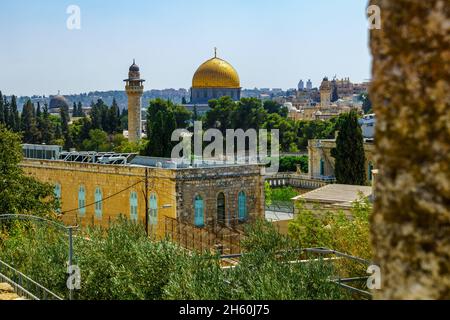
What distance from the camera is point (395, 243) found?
2.25 meters

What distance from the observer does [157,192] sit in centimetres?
2252

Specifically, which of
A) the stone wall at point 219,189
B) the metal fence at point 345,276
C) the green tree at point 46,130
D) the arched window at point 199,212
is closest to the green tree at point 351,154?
the stone wall at point 219,189

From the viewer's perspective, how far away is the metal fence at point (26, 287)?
8945 mm

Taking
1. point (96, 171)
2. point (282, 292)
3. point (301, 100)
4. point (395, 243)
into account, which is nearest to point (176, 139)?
point (96, 171)

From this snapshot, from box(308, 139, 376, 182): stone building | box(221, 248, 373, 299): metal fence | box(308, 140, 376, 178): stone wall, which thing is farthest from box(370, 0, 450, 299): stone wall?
box(308, 140, 376, 178): stone wall

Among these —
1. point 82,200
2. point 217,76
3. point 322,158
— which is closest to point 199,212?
point 82,200

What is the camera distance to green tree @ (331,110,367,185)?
33844 mm

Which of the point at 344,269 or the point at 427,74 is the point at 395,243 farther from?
the point at 344,269

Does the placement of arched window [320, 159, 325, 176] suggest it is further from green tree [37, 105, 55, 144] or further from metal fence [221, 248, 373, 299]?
metal fence [221, 248, 373, 299]

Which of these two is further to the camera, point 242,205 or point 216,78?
point 216,78

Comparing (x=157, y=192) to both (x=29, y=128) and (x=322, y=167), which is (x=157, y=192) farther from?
(x=29, y=128)

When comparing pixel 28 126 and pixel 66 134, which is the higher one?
pixel 28 126

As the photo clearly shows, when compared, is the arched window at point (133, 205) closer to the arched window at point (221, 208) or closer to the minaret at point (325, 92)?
the arched window at point (221, 208)

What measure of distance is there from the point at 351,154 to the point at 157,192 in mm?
13484
